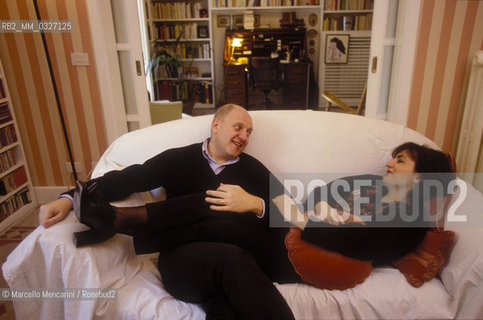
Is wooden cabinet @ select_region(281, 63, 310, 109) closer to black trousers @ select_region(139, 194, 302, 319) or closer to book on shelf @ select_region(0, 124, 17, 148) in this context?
book on shelf @ select_region(0, 124, 17, 148)

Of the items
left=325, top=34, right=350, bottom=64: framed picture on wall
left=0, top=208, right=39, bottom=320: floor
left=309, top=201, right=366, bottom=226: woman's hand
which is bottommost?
left=0, top=208, right=39, bottom=320: floor

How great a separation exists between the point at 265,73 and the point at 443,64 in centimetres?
294

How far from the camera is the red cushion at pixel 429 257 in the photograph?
1203mm

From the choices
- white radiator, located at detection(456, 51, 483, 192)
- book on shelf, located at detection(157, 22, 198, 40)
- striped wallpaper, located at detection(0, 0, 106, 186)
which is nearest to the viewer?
white radiator, located at detection(456, 51, 483, 192)

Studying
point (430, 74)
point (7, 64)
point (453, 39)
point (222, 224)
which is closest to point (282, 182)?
point (222, 224)

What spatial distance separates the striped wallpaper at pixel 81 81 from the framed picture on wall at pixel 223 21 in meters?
3.44

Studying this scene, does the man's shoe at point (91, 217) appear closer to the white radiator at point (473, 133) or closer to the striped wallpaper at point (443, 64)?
the striped wallpaper at point (443, 64)

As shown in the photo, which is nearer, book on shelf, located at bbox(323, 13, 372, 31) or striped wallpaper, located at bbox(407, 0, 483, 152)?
striped wallpaper, located at bbox(407, 0, 483, 152)

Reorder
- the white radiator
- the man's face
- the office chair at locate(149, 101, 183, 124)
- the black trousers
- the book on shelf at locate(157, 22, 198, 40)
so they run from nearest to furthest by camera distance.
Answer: the black trousers < the man's face < the white radiator < the office chair at locate(149, 101, 183, 124) < the book on shelf at locate(157, 22, 198, 40)

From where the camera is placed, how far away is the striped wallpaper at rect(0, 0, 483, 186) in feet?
7.02

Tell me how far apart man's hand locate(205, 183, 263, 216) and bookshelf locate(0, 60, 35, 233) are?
6.06 ft

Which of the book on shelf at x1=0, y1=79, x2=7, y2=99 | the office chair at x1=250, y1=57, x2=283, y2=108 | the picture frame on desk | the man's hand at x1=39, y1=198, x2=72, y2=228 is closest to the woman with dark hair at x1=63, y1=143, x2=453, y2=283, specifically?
the man's hand at x1=39, y1=198, x2=72, y2=228

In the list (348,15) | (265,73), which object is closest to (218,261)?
(265,73)

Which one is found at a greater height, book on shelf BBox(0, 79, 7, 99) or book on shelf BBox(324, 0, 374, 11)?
book on shelf BBox(324, 0, 374, 11)
